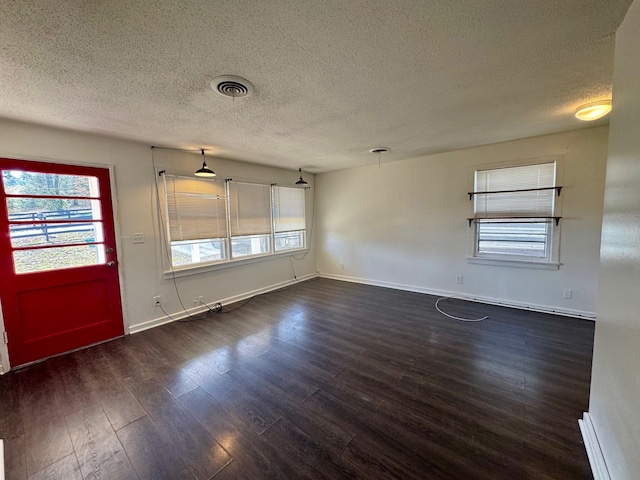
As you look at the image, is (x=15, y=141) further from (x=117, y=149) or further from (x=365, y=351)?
(x=365, y=351)

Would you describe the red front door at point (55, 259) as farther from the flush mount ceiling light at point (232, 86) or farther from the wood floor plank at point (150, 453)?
the flush mount ceiling light at point (232, 86)

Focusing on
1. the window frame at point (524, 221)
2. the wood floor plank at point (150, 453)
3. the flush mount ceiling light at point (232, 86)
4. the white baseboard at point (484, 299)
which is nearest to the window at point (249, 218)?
the white baseboard at point (484, 299)

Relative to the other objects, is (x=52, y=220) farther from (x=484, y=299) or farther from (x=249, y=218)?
(x=484, y=299)

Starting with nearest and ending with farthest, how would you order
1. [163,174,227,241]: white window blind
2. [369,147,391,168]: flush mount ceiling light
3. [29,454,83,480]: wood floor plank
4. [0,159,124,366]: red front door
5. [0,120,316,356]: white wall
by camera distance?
[29,454,83,480]: wood floor plank < [0,159,124,366]: red front door < [0,120,316,356]: white wall < [163,174,227,241]: white window blind < [369,147,391,168]: flush mount ceiling light

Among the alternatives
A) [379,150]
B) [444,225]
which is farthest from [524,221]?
[379,150]

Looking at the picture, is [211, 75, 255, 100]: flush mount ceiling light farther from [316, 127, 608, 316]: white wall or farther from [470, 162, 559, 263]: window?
[470, 162, 559, 263]: window

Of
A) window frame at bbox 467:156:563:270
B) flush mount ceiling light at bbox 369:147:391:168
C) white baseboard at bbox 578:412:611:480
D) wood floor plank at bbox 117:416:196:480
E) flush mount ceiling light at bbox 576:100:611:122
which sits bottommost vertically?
wood floor plank at bbox 117:416:196:480

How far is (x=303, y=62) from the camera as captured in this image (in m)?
1.65

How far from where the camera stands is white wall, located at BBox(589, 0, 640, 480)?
109 cm

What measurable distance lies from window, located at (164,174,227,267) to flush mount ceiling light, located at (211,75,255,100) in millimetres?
2075

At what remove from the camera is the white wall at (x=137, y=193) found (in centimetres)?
257

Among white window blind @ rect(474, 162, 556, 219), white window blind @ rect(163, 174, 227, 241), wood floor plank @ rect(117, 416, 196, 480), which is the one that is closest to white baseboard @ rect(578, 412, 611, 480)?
wood floor plank @ rect(117, 416, 196, 480)

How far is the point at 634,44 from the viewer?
3.86 feet

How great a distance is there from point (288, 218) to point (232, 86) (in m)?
3.58
